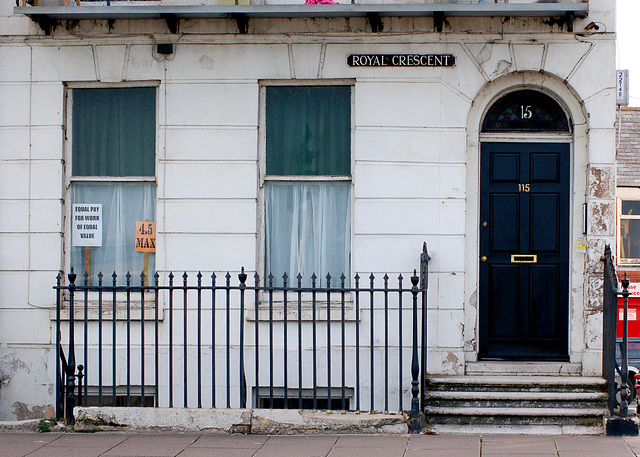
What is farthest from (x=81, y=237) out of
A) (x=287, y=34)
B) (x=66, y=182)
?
(x=287, y=34)

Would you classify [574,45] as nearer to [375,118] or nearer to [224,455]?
[375,118]

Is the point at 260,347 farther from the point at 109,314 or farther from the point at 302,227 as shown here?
the point at 109,314

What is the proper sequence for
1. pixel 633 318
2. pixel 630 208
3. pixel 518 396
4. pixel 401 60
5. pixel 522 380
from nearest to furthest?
pixel 518 396, pixel 522 380, pixel 401 60, pixel 633 318, pixel 630 208

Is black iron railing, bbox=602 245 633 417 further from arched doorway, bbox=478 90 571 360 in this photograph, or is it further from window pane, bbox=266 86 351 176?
window pane, bbox=266 86 351 176

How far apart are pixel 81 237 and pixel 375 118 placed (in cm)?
351

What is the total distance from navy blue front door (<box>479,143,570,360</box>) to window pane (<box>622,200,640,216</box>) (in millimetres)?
13751

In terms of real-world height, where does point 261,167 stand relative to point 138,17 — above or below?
below

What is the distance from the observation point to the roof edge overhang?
798 cm

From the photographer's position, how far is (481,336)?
337 inches

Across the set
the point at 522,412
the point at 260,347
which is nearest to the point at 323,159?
the point at 260,347

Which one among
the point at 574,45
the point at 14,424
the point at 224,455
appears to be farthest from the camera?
the point at 574,45

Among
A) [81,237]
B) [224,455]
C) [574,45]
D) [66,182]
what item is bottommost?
[224,455]

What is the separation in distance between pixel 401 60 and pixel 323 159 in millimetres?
1352

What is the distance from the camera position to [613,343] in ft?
24.5
